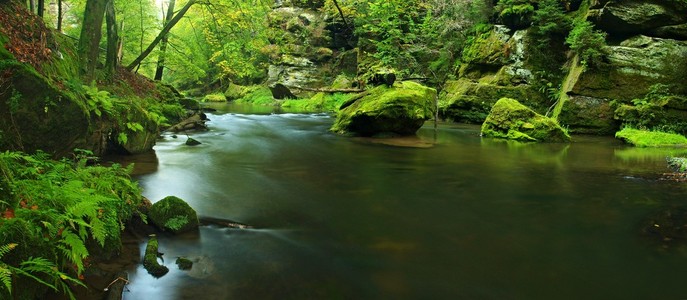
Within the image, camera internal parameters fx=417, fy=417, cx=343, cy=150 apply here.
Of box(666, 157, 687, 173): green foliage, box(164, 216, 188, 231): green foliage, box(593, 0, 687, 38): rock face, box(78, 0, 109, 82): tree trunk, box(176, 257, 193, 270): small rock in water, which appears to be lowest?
box(176, 257, 193, 270): small rock in water

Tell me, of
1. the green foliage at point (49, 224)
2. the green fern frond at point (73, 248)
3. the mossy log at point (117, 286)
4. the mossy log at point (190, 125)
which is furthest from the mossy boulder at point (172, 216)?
the mossy log at point (190, 125)

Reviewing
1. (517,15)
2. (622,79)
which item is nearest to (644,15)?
(622,79)

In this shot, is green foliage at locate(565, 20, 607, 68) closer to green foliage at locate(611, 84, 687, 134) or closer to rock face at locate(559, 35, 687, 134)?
rock face at locate(559, 35, 687, 134)

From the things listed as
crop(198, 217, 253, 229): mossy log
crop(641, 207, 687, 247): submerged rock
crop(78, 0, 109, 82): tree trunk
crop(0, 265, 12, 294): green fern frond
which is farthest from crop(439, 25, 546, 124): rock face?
crop(0, 265, 12, 294): green fern frond

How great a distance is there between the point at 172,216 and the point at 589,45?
1674 cm

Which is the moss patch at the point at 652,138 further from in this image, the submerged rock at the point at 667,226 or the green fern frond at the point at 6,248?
the green fern frond at the point at 6,248

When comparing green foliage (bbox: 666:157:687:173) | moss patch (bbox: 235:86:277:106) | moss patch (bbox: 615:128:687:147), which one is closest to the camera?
green foliage (bbox: 666:157:687:173)

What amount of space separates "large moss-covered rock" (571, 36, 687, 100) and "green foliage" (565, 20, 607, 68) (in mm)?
298

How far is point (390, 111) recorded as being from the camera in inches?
541

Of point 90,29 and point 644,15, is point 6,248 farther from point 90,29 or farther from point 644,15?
point 644,15

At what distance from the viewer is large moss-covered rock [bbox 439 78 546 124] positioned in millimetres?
19078

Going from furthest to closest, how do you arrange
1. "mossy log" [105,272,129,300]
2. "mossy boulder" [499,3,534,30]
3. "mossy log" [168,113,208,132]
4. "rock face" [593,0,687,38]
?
"mossy boulder" [499,3,534,30] → "rock face" [593,0,687,38] → "mossy log" [168,113,208,132] → "mossy log" [105,272,129,300]

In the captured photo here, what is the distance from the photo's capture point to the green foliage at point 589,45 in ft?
52.0

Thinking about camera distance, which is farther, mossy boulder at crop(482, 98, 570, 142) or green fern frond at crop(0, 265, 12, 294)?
mossy boulder at crop(482, 98, 570, 142)
